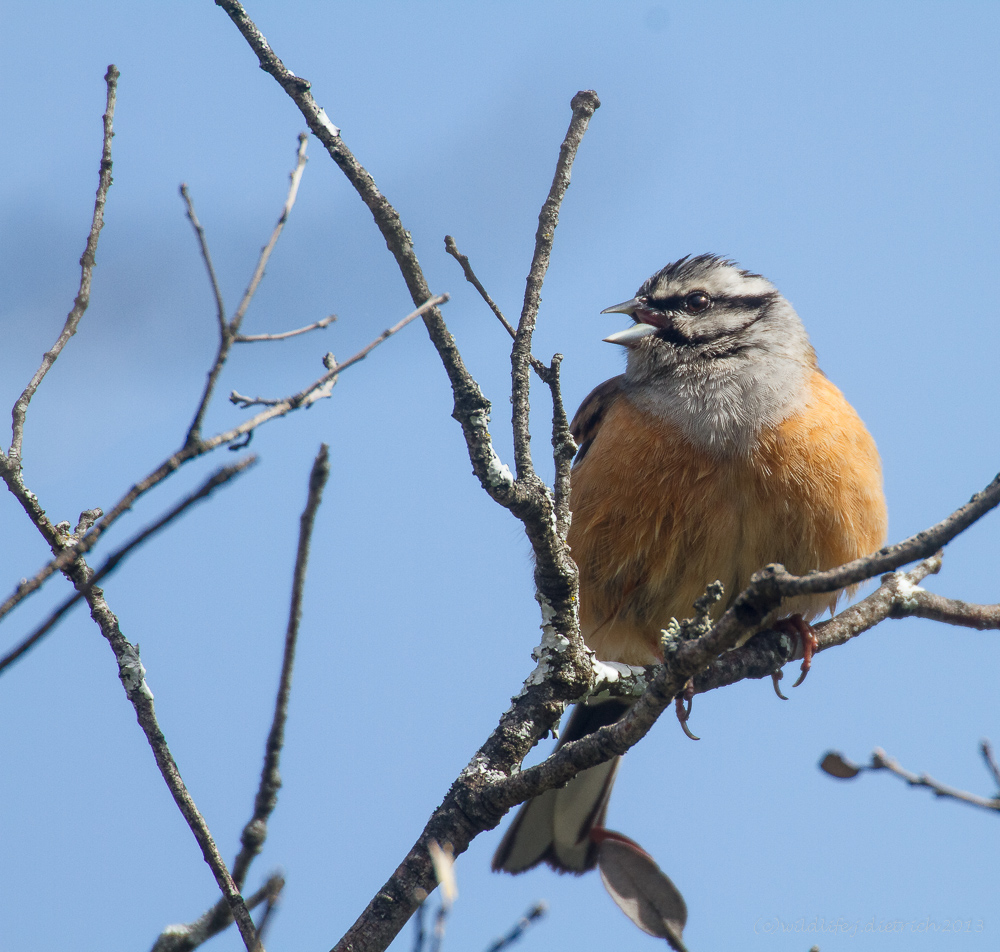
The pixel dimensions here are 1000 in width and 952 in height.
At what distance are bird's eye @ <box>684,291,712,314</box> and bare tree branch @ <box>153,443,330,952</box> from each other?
402 cm

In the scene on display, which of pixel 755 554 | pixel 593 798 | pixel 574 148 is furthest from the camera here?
pixel 593 798

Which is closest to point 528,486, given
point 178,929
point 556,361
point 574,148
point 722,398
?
point 556,361

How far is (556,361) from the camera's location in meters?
3.23

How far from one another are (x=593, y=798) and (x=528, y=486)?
9.24 feet

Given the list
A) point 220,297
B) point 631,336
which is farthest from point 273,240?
point 631,336

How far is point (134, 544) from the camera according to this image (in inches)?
68.8

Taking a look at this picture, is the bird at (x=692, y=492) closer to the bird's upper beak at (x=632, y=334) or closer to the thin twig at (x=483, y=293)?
the bird's upper beak at (x=632, y=334)

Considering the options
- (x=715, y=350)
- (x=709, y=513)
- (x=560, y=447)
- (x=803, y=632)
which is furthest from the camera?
(x=715, y=350)

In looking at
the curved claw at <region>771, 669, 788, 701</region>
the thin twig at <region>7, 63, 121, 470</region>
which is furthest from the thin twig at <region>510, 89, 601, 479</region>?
the curved claw at <region>771, 669, 788, 701</region>

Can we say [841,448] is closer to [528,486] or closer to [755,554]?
[755,554]

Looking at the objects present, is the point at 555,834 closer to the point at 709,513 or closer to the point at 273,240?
the point at 709,513

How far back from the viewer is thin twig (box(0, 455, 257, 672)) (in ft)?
5.52

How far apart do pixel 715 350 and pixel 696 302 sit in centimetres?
40

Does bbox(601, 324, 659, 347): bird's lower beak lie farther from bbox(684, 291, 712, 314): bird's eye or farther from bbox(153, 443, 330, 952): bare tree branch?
bbox(153, 443, 330, 952): bare tree branch
